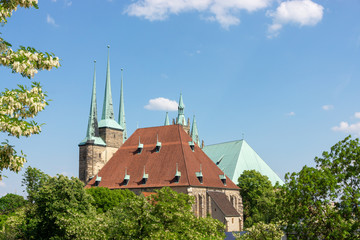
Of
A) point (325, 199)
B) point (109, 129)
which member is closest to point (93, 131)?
point (109, 129)

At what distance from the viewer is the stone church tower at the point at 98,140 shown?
67.2 meters

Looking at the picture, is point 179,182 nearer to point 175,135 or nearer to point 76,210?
point 175,135

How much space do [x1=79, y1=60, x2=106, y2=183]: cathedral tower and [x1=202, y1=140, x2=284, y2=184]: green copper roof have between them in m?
19.7

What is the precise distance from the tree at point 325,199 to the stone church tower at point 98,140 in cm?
4945

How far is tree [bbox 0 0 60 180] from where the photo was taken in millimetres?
11422

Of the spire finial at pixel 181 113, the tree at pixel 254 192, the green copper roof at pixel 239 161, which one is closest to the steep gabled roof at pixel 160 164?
the tree at pixel 254 192

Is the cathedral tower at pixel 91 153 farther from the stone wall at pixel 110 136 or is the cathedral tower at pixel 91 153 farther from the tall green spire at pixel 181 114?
the tall green spire at pixel 181 114

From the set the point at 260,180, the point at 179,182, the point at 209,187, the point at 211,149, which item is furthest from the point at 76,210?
the point at 211,149

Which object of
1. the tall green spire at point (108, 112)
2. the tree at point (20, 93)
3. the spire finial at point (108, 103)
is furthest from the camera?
the spire finial at point (108, 103)

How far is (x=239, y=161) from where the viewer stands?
2667 inches

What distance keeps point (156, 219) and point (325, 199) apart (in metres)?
8.39

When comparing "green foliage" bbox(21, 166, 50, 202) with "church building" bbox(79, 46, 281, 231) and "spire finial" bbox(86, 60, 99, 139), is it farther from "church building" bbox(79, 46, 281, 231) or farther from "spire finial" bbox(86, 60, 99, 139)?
"spire finial" bbox(86, 60, 99, 139)

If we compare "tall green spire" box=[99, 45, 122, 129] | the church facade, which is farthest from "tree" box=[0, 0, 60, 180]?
"tall green spire" box=[99, 45, 122, 129]

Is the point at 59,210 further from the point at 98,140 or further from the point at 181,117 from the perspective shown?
the point at 181,117
